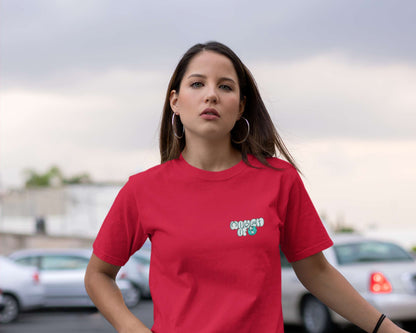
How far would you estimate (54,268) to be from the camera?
17719 mm

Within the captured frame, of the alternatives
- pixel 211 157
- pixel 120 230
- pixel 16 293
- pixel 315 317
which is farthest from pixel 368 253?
pixel 120 230

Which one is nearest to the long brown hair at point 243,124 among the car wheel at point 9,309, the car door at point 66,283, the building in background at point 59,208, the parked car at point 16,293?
the parked car at point 16,293

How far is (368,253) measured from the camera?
33.9 feet

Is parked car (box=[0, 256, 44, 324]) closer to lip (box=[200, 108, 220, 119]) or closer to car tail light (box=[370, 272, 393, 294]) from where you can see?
car tail light (box=[370, 272, 393, 294])

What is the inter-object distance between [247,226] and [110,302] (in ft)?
1.67

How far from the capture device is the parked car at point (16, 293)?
15.2 metres

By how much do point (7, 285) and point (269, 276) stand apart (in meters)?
13.7

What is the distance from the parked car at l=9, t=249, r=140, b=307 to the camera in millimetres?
17359

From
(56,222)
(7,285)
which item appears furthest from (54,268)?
(56,222)

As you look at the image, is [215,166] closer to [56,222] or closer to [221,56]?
[221,56]

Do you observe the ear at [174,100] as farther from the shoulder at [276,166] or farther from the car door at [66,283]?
the car door at [66,283]

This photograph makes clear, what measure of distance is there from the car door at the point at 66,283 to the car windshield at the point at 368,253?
331 inches

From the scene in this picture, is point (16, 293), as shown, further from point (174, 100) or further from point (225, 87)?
point (225, 87)

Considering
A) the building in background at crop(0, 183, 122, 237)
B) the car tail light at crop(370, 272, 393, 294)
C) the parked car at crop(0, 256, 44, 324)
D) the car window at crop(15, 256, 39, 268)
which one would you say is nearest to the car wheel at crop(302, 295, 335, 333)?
the car tail light at crop(370, 272, 393, 294)
